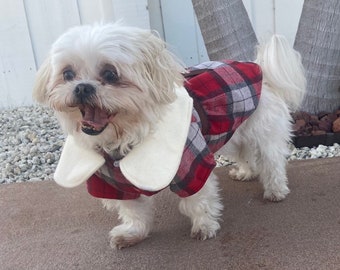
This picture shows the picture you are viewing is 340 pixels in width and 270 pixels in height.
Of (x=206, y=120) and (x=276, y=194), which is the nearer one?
(x=206, y=120)

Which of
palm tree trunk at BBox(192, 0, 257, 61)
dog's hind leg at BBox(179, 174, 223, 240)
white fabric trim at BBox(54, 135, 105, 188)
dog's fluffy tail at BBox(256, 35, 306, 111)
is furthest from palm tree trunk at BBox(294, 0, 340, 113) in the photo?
white fabric trim at BBox(54, 135, 105, 188)

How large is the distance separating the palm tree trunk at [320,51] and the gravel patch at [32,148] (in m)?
0.40

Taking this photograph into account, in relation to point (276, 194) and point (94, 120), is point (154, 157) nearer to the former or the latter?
point (94, 120)

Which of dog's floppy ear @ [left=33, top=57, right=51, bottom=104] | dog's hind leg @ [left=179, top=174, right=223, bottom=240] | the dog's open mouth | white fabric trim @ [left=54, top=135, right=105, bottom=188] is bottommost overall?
dog's hind leg @ [left=179, top=174, right=223, bottom=240]

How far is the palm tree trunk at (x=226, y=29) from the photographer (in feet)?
12.2

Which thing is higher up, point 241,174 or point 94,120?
point 94,120

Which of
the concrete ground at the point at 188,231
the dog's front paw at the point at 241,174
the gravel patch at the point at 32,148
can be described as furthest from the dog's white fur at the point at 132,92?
the gravel patch at the point at 32,148

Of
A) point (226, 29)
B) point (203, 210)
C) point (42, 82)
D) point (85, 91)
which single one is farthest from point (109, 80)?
point (226, 29)

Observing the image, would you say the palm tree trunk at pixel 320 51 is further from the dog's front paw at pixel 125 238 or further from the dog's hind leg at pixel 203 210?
the dog's front paw at pixel 125 238

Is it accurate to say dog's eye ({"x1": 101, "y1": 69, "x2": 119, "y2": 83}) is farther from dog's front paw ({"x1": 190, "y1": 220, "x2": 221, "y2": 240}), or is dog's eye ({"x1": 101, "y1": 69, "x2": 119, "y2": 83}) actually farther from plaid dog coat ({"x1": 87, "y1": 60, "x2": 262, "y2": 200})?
dog's front paw ({"x1": 190, "y1": 220, "x2": 221, "y2": 240})

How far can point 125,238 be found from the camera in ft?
8.75

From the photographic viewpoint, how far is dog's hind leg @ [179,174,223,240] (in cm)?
259

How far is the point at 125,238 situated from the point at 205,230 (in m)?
0.42

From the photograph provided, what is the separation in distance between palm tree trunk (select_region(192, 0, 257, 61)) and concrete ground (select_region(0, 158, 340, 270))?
3.30 ft
